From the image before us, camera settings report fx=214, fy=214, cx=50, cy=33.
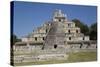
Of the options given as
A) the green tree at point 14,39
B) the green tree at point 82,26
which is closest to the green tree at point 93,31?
the green tree at point 82,26

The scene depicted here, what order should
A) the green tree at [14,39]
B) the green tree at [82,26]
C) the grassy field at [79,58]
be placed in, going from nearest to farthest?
the green tree at [14,39] < the grassy field at [79,58] < the green tree at [82,26]

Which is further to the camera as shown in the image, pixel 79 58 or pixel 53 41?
pixel 79 58

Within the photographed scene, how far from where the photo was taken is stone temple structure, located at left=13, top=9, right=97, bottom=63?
8.30 feet

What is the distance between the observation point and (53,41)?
266 cm

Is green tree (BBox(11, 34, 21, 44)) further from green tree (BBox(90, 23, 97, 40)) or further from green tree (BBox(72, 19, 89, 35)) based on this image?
green tree (BBox(90, 23, 97, 40))

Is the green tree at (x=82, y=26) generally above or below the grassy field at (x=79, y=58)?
above

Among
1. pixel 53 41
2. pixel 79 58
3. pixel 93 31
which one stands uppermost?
pixel 93 31

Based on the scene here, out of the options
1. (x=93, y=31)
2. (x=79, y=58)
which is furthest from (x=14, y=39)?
(x=93, y=31)

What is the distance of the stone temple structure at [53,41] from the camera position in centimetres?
253

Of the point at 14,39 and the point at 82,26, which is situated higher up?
the point at 82,26

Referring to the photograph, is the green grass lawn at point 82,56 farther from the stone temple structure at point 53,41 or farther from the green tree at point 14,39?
the green tree at point 14,39

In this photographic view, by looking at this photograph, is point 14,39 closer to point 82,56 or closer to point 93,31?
point 82,56

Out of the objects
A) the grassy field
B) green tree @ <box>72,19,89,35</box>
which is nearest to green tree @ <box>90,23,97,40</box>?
green tree @ <box>72,19,89,35</box>

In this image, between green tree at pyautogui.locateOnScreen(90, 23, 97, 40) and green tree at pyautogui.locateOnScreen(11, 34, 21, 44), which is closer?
green tree at pyautogui.locateOnScreen(11, 34, 21, 44)
